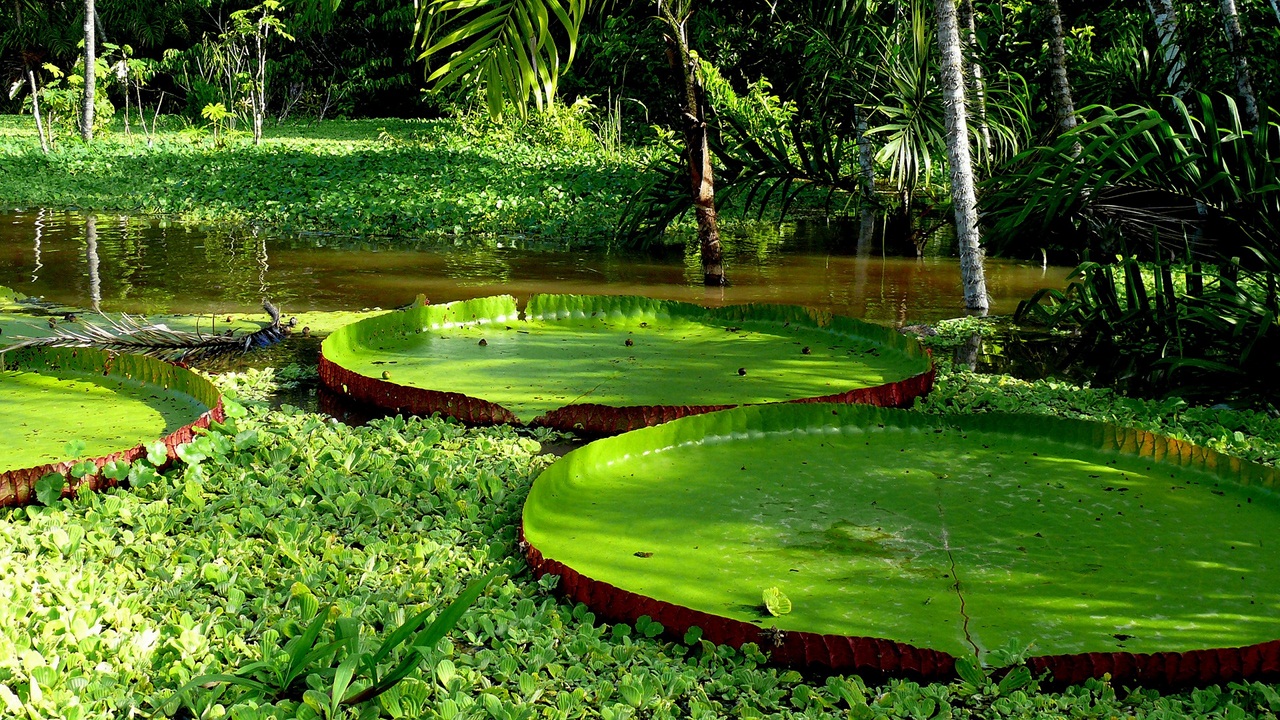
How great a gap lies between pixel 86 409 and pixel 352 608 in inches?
66.8

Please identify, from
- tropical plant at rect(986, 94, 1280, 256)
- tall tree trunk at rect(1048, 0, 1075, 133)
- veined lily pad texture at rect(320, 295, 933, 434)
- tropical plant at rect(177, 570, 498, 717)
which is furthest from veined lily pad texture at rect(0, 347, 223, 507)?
tall tree trunk at rect(1048, 0, 1075, 133)

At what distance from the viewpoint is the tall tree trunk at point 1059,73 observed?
6910 mm

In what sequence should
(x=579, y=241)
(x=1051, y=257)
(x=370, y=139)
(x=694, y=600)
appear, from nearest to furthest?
1. (x=694, y=600)
2. (x=1051, y=257)
3. (x=579, y=241)
4. (x=370, y=139)

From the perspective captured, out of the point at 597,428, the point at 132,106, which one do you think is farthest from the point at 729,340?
the point at 132,106

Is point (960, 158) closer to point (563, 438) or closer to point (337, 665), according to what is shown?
point (563, 438)

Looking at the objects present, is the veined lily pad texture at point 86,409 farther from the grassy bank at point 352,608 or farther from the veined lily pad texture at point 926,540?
the veined lily pad texture at point 926,540

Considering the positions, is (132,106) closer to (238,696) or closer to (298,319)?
(298,319)

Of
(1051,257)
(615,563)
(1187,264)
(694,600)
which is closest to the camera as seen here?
(694,600)

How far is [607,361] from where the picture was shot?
416 centimetres

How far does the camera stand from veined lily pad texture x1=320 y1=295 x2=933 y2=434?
11.9 feet

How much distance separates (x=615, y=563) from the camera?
93.1 inches

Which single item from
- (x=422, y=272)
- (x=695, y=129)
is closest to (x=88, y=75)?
(x=422, y=272)

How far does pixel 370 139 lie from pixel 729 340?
11.9 m

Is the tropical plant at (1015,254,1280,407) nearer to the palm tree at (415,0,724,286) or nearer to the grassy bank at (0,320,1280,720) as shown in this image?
the grassy bank at (0,320,1280,720)
